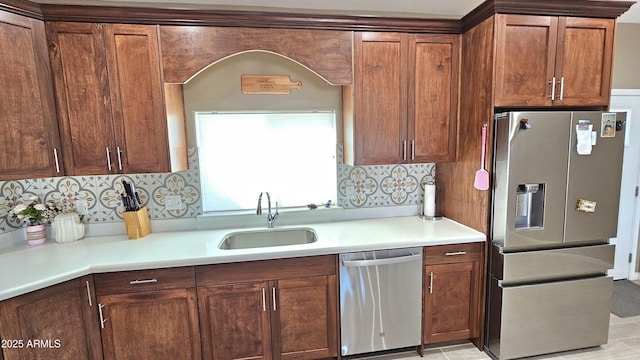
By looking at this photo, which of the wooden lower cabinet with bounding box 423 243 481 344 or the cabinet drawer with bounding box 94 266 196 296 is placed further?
the wooden lower cabinet with bounding box 423 243 481 344

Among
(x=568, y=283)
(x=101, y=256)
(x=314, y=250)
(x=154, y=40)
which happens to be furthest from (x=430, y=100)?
(x=101, y=256)

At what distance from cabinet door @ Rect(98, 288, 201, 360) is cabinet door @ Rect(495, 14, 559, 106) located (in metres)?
2.35

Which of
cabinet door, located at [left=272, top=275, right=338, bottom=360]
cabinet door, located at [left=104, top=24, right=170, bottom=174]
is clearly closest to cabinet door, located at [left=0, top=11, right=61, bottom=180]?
cabinet door, located at [left=104, top=24, right=170, bottom=174]

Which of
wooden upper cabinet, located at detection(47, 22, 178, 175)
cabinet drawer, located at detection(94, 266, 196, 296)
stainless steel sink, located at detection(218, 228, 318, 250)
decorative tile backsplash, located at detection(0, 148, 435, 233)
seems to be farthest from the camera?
stainless steel sink, located at detection(218, 228, 318, 250)

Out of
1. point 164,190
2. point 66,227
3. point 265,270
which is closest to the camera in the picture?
point 265,270

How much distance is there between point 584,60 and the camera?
2100mm

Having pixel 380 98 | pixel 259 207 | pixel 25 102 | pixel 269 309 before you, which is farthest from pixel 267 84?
pixel 269 309

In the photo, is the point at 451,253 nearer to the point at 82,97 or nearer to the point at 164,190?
the point at 164,190

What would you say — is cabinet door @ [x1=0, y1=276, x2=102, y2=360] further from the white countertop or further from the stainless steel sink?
the stainless steel sink

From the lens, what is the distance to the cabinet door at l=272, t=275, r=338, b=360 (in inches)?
80.2

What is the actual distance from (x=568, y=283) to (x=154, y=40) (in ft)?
10.3

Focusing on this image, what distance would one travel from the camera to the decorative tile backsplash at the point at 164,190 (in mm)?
2260

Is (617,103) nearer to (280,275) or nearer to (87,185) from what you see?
(280,275)

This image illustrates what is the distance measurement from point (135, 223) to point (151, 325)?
72 centimetres
